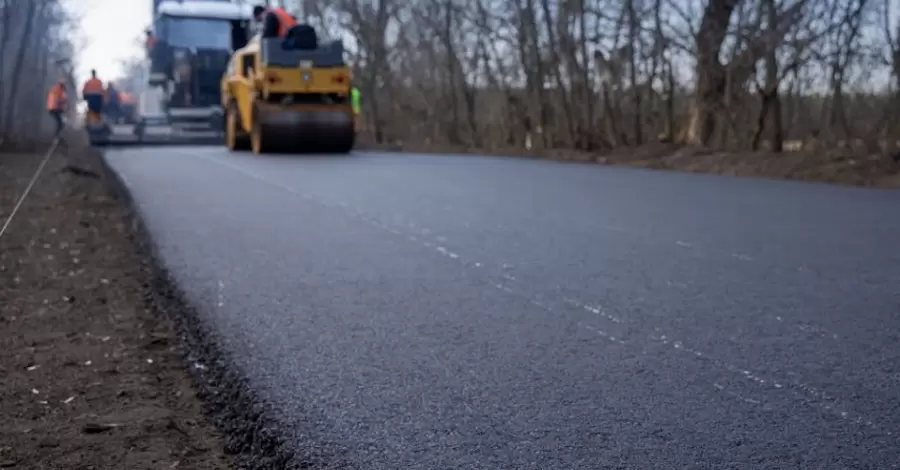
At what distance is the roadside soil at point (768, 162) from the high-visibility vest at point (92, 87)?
40.1ft

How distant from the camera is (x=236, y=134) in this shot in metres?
21.7

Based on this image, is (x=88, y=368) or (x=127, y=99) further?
(x=127, y=99)

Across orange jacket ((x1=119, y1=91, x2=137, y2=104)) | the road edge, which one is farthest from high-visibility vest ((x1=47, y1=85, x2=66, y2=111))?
the road edge

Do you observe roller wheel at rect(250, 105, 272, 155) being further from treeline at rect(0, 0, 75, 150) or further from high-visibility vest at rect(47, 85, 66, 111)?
high-visibility vest at rect(47, 85, 66, 111)

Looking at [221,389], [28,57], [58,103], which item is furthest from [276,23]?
[28,57]

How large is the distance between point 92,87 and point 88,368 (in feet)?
78.3

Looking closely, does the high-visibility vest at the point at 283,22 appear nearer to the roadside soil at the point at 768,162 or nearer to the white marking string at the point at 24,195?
Result: the white marking string at the point at 24,195

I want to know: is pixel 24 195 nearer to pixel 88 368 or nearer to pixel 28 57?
pixel 88 368

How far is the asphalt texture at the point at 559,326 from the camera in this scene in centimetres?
337

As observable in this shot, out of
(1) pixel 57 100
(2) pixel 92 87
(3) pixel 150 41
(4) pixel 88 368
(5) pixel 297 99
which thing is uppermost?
(3) pixel 150 41

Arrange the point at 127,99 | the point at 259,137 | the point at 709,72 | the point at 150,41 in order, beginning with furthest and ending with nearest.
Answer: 1. the point at 127,99
2. the point at 150,41
3. the point at 259,137
4. the point at 709,72

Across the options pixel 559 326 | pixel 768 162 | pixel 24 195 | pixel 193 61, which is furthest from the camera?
pixel 193 61

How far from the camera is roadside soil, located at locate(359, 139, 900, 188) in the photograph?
1352cm

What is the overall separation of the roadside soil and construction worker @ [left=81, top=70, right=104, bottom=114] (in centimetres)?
1186
